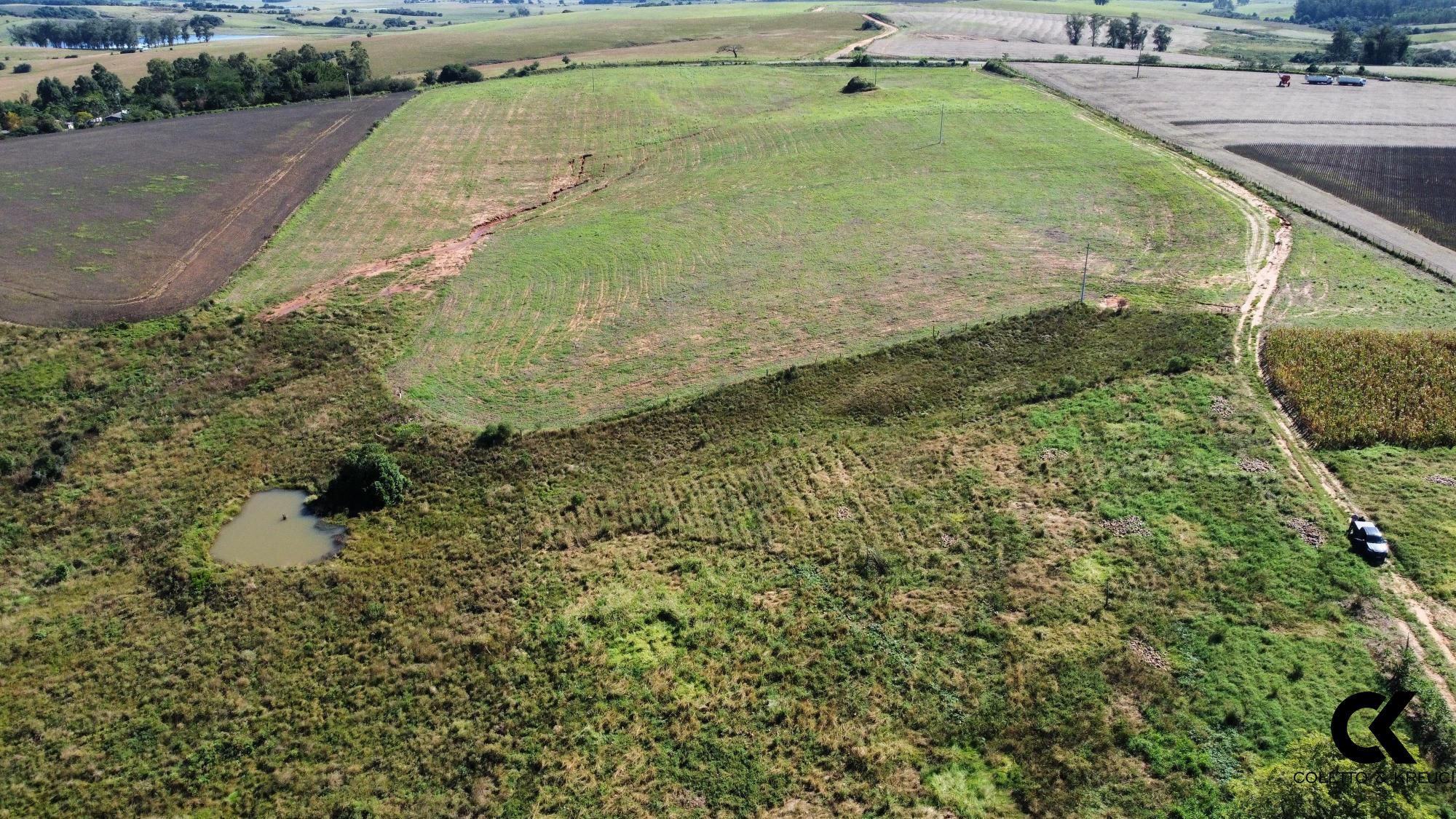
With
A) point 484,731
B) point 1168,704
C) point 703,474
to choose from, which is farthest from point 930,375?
point 484,731

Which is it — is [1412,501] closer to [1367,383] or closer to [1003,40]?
[1367,383]

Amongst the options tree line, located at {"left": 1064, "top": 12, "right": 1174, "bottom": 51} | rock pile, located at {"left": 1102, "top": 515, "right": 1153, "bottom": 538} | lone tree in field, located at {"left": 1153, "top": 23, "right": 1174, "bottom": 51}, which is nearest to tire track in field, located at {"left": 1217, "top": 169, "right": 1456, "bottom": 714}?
rock pile, located at {"left": 1102, "top": 515, "right": 1153, "bottom": 538}

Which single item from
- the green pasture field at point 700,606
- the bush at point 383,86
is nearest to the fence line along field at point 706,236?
the green pasture field at point 700,606

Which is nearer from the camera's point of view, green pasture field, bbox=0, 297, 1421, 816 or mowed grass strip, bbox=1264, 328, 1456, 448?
green pasture field, bbox=0, 297, 1421, 816

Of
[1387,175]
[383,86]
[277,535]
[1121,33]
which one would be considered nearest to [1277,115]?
[1387,175]

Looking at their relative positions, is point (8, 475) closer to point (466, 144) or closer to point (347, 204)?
point (347, 204)

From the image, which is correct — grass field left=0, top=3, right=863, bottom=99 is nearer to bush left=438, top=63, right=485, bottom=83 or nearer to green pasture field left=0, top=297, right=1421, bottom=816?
bush left=438, top=63, right=485, bottom=83
